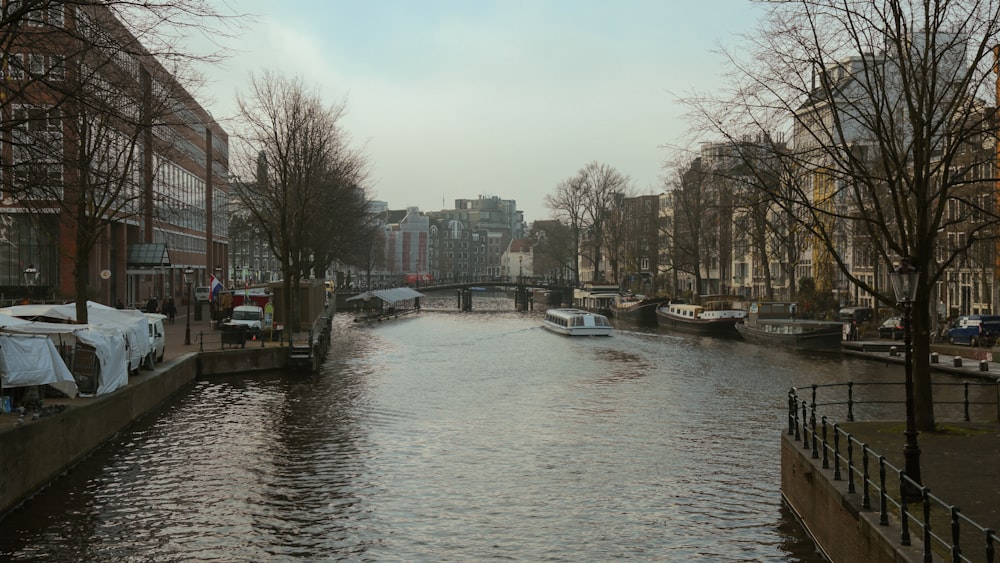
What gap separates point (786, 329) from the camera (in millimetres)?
61562

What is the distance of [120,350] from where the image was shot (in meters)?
28.0

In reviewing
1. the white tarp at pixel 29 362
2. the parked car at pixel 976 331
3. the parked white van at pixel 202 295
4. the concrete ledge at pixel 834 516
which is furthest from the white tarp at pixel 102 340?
the parked white van at pixel 202 295

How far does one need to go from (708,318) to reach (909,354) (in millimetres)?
60750

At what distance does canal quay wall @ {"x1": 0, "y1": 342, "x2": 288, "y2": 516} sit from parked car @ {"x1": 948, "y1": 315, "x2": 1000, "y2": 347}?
37.1 m

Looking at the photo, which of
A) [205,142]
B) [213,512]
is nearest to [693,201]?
[205,142]

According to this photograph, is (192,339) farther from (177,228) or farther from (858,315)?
(858,315)

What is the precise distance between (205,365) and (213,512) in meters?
22.8

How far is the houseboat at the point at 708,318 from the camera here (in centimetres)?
7338

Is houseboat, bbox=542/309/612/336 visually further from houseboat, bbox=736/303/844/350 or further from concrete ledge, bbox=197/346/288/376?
concrete ledge, bbox=197/346/288/376

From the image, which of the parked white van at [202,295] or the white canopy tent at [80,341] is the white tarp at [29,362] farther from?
the parked white van at [202,295]

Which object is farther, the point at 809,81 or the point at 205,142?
the point at 205,142

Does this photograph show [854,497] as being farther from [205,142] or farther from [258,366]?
[205,142]

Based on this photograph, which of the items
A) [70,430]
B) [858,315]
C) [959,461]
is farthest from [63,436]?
[858,315]

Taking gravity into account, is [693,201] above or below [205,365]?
above
